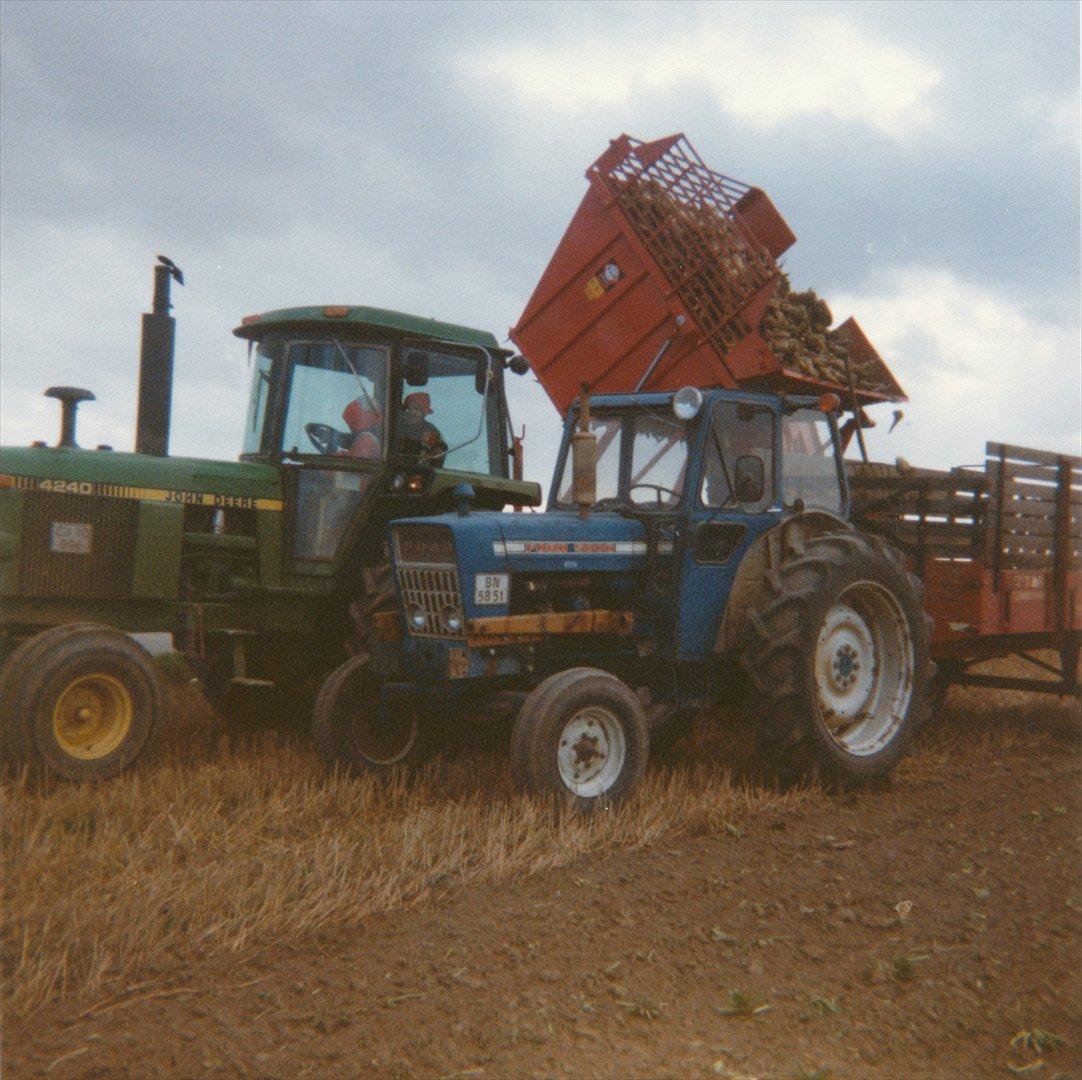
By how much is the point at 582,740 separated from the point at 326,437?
251 centimetres

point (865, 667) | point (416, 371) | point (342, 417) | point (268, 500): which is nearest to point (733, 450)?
point (865, 667)

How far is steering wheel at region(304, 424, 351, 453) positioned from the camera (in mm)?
6738

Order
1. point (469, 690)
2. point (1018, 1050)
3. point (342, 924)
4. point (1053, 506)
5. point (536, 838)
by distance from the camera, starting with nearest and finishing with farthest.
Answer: point (1018, 1050) < point (342, 924) < point (536, 838) < point (469, 690) < point (1053, 506)

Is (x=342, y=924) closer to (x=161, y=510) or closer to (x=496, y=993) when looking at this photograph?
(x=496, y=993)

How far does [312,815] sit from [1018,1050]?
293cm

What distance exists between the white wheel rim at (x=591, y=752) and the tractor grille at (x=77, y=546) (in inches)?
102

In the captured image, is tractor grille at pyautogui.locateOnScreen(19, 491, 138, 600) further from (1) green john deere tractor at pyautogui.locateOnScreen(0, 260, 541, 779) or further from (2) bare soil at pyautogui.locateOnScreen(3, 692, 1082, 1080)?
(2) bare soil at pyautogui.locateOnScreen(3, 692, 1082, 1080)

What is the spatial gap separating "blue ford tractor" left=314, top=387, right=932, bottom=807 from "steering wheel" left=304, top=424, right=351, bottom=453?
1.16 metres

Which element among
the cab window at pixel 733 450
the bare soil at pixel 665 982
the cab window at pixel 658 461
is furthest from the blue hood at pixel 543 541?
the bare soil at pixel 665 982

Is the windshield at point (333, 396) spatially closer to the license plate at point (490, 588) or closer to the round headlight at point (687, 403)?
the license plate at point (490, 588)

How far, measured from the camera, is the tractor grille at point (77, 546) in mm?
6039

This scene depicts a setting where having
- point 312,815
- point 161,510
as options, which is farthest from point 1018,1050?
point 161,510

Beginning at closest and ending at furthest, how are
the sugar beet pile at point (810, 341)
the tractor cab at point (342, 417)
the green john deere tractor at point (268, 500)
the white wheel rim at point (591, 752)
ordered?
the white wheel rim at point (591, 752) < the green john deere tractor at point (268, 500) < the tractor cab at point (342, 417) < the sugar beet pile at point (810, 341)

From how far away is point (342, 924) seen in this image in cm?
375
